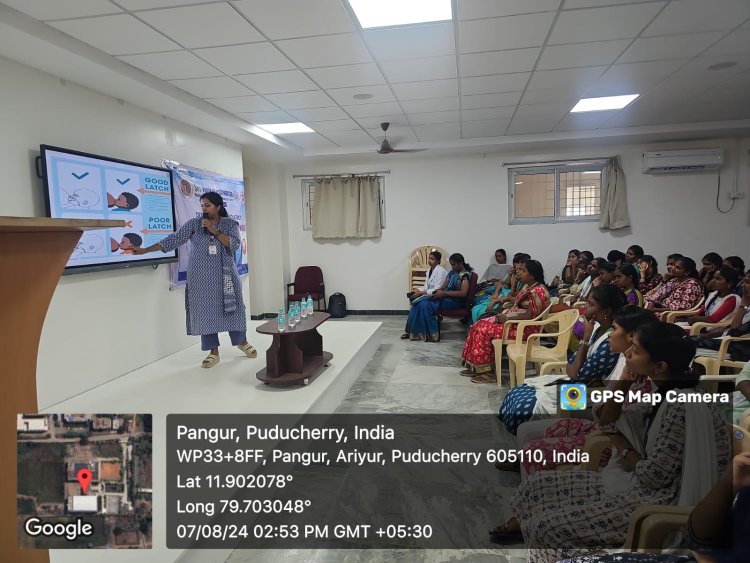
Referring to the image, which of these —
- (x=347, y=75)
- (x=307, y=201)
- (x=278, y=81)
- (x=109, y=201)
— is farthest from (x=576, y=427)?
(x=307, y=201)

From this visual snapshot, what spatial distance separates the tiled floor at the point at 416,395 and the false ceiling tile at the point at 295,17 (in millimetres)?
2677

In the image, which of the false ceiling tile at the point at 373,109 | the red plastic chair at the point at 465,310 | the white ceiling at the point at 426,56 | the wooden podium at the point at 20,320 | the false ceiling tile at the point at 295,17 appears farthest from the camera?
the red plastic chair at the point at 465,310

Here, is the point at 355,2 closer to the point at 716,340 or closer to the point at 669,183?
the point at 716,340

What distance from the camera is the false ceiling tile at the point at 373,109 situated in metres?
4.62

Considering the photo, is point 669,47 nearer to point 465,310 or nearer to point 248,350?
point 465,310

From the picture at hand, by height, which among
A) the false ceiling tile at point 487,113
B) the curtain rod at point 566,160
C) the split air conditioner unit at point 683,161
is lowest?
the split air conditioner unit at point 683,161

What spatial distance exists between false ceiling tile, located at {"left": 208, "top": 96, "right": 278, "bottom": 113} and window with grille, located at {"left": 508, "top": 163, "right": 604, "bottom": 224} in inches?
160

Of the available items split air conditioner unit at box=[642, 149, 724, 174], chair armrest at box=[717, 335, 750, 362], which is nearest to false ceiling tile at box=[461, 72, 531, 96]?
chair armrest at box=[717, 335, 750, 362]

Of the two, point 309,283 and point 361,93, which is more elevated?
point 361,93

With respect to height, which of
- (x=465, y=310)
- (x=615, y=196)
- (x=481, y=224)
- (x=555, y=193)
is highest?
(x=555, y=193)

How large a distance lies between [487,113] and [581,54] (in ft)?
5.51

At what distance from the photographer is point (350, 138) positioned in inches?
243

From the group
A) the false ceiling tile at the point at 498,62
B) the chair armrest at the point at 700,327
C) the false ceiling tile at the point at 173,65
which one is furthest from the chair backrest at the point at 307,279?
the chair armrest at the point at 700,327

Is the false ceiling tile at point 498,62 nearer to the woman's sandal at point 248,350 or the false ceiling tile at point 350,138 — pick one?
the false ceiling tile at point 350,138
